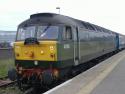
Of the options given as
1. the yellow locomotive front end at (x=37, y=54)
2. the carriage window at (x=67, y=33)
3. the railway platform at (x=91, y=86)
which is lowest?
the railway platform at (x=91, y=86)

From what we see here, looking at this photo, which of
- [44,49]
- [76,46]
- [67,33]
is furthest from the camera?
[76,46]

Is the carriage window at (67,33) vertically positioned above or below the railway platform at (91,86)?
above

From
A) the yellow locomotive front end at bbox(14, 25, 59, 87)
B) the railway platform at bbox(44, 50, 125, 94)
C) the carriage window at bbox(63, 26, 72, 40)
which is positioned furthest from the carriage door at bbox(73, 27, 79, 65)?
the yellow locomotive front end at bbox(14, 25, 59, 87)

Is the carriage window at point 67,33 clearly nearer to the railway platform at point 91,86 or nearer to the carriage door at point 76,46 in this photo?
the carriage door at point 76,46

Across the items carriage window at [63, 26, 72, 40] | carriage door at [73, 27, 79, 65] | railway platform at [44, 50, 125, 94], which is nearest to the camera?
railway platform at [44, 50, 125, 94]

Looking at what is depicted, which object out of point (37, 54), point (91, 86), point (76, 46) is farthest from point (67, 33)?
point (91, 86)

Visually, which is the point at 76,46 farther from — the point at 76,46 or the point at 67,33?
the point at 67,33

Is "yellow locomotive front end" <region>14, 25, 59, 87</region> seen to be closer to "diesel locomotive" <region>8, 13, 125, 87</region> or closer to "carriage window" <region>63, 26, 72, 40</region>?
"diesel locomotive" <region>8, 13, 125, 87</region>

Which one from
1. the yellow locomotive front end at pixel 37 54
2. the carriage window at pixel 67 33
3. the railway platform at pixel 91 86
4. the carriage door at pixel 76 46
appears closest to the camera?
the railway platform at pixel 91 86

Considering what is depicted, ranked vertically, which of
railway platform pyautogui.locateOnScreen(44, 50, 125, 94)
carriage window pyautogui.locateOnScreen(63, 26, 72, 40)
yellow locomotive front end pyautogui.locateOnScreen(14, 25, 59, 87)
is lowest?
railway platform pyautogui.locateOnScreen(44, 50, 125, 94)

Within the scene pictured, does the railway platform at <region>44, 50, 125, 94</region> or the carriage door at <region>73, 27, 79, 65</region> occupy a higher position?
the carriage door at <region>73, 27, 79, 65</region>

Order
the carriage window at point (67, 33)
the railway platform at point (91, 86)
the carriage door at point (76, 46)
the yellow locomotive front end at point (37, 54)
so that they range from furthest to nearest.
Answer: the carriage door at point (76, 46) → the carriage window at point (67, 33) → the yellow locomotive front end at point (37, 54) → the railway platform at point (91, 86)

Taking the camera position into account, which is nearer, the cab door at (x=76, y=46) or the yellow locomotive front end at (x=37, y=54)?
the yellow locomotive front end at (x=37, y=54)

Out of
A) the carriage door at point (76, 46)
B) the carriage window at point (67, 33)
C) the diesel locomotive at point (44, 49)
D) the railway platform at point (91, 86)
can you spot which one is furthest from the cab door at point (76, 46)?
the railway platform at point (91, 86)
